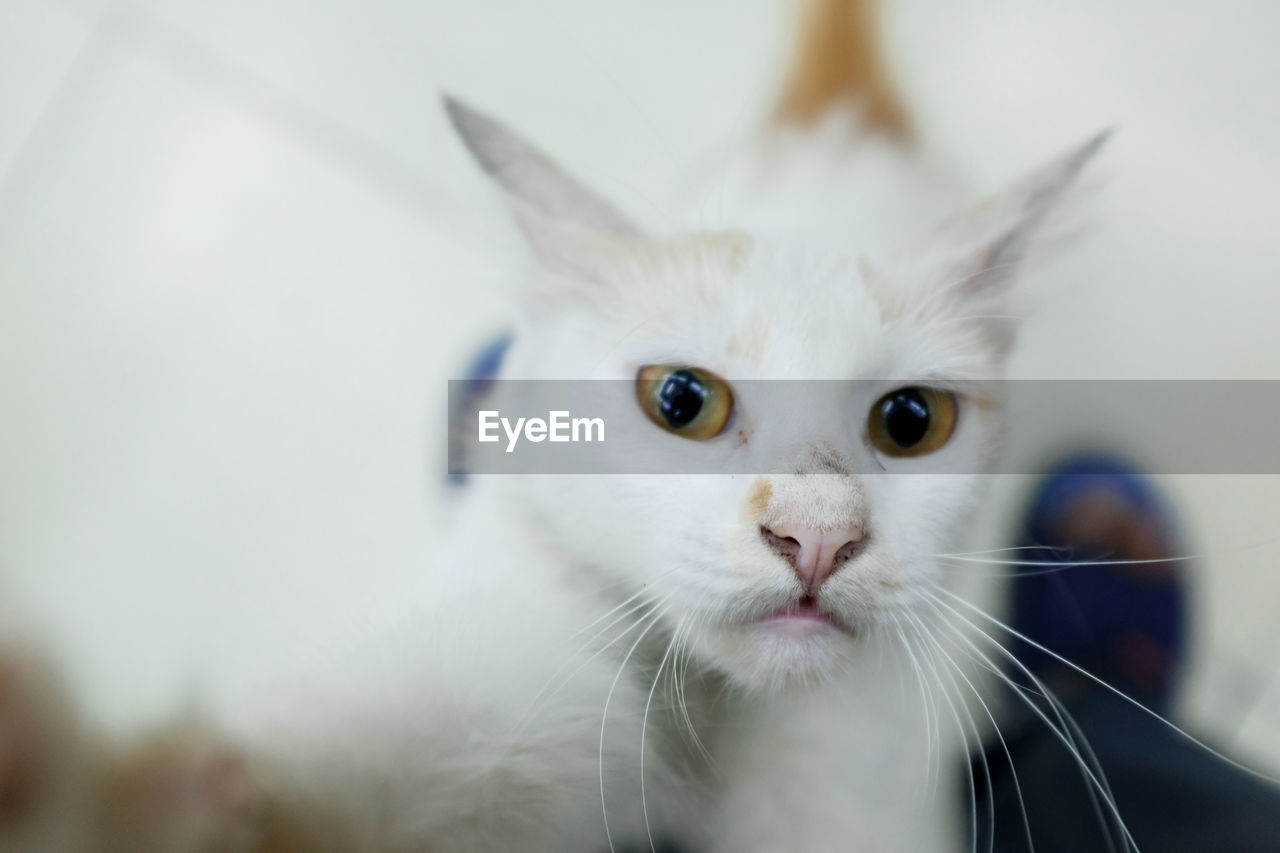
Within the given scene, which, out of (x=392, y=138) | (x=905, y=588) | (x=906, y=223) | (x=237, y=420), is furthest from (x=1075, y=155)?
(x=237, y=420)

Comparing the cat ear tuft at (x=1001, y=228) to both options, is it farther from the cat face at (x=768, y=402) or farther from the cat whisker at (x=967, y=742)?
Answer: the cat whisker at (x=967, y=742)

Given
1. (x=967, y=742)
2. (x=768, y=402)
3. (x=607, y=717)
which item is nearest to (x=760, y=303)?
(x=768, y=402)

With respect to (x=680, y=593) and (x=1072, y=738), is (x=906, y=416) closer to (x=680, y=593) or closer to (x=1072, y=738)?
(x=680, y=593)

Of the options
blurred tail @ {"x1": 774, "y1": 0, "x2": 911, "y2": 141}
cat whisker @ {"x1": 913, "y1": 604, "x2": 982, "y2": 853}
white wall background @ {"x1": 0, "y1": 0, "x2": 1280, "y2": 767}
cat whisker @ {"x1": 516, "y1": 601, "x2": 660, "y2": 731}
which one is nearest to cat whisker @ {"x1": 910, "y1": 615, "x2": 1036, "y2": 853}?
cat whisker @ {"x1": 913, "y1": 604, "x2": 982, "y2": 853}

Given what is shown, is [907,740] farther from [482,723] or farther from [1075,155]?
[1075,155]

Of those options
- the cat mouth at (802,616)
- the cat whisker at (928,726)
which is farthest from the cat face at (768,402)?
the cat whisker at (928,726)

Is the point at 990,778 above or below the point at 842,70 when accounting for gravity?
below

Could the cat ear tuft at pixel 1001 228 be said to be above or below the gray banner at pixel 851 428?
above

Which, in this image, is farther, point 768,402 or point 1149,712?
point 1149,712
